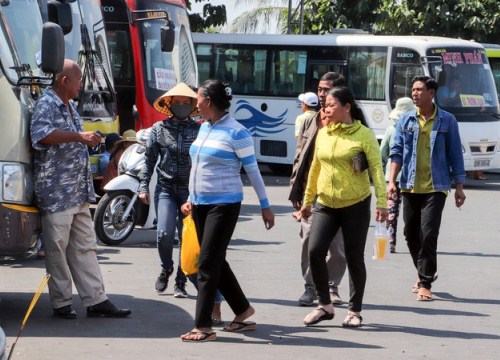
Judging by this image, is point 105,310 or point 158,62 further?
point 158,62

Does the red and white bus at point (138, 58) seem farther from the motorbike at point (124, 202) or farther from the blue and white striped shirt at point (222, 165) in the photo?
the blue and white striped shirt at point (222, 165)

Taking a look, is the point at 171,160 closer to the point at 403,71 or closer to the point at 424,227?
the point at 424,227

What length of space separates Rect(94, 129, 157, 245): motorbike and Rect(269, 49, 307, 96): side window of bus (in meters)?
13.4

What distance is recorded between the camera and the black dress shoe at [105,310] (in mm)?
9266

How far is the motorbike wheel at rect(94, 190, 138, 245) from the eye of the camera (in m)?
13.7

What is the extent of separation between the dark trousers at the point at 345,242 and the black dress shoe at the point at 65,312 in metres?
1.74

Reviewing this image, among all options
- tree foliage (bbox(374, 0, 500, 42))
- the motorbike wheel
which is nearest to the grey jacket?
the motorbike wheel

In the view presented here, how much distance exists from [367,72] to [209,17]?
184 inches

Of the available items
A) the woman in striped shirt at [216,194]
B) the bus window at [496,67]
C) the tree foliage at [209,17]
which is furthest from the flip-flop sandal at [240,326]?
the bus window at [496,67]

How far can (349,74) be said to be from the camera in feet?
87.1

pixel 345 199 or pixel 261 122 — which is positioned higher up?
pixel 345 199

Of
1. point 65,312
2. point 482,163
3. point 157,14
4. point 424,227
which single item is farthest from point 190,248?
point 482,163

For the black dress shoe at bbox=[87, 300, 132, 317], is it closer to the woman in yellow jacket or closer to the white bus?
the woman in yellow jacket

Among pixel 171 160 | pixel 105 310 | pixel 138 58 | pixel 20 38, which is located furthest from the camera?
pixel 138 58
